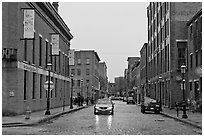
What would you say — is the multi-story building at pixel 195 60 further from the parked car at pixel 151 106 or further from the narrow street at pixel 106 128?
the narrow street at pixel 106 128

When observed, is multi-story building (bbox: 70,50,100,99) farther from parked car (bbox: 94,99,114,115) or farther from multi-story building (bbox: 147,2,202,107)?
parked car (bbox: 94,99,114,115)

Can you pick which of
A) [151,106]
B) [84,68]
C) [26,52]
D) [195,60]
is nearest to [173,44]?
[195,60]

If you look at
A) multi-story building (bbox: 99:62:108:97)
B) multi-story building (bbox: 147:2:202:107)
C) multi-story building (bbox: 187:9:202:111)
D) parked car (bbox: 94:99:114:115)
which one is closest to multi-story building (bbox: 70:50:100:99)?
multi-story building (bbox: 99:62:108:97)

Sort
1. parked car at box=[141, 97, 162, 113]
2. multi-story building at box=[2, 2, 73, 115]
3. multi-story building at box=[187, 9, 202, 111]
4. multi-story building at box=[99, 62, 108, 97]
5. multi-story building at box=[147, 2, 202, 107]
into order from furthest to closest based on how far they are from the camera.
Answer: multi-story building at box=[99, 62, 108, 97]
multi-story building at box=[147, 2, 202, 107]
parked car at box=[141, 97, 162, 113]
multi-story building at box=[187, 9, 202, 111]
multi-story building at box=[2, 2, 73, 115]

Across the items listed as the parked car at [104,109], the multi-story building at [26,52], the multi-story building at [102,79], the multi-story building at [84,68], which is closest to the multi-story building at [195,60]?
the parked car at [104,109]

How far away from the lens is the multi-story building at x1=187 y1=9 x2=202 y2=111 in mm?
35531

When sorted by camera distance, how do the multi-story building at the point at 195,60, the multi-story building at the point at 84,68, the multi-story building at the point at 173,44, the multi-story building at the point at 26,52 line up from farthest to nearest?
the multi-story building at the point at 84,68
the multi-story building at the point at 173,44
the multi-story building at the point at 195,60
the multi-story building at the point at 26,52

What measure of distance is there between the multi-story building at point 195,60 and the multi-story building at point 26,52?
14.1 metres

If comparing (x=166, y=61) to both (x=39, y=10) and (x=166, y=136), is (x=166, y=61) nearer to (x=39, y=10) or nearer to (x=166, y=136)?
(x=39, y=10)

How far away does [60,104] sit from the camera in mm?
50656

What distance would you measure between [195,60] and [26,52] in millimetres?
16627

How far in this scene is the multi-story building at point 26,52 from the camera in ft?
92.7

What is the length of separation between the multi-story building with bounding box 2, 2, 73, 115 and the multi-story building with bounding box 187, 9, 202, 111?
14.1 meters

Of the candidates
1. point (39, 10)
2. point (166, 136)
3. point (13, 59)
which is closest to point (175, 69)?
point (39, 10)
